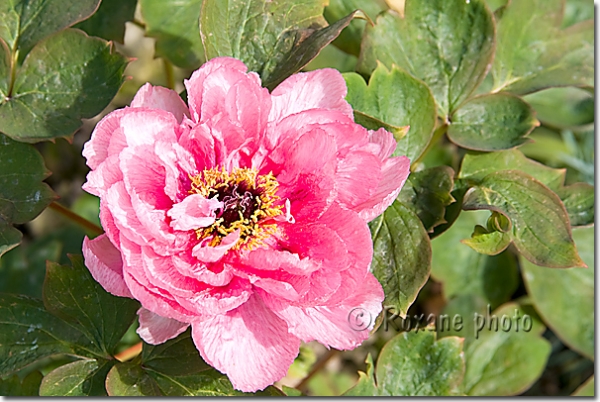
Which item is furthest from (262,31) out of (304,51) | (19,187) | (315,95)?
(19,187)

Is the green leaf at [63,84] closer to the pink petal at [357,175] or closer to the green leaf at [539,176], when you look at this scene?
the pink petal at [357,175]

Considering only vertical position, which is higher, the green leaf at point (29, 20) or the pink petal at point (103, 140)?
the green leaf at point (29, 20)

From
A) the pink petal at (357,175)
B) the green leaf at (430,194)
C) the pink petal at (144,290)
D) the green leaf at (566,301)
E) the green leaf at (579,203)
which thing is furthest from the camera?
the green leaf at (566,301)

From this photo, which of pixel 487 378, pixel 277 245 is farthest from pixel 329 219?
pixel 487 378

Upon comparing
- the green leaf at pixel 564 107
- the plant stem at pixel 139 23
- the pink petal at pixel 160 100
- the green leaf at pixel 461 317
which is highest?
the pink petal at pixel 160 100

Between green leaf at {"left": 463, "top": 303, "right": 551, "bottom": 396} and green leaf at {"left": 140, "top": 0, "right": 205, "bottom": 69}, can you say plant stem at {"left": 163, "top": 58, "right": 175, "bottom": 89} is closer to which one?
green leaf at {"left": 140, "top": 0, "right": 205, "bottom": 69}

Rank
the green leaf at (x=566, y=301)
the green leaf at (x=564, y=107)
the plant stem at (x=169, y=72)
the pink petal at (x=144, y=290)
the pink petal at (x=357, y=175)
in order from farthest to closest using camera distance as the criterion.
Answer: the green leaf at (x=564, y=107)
the green leaf at (x=566, y=301)
the plant stem at (x=169, y=72)
the pink petal at (x=357, y=175)
the pink petal at (x=144, y=290)

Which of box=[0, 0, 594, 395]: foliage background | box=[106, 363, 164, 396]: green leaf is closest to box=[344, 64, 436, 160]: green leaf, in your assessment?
box=[0, 0, 594, 395]: foliage background

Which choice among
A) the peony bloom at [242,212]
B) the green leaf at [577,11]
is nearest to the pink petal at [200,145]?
the peony bloom at [242,212]
